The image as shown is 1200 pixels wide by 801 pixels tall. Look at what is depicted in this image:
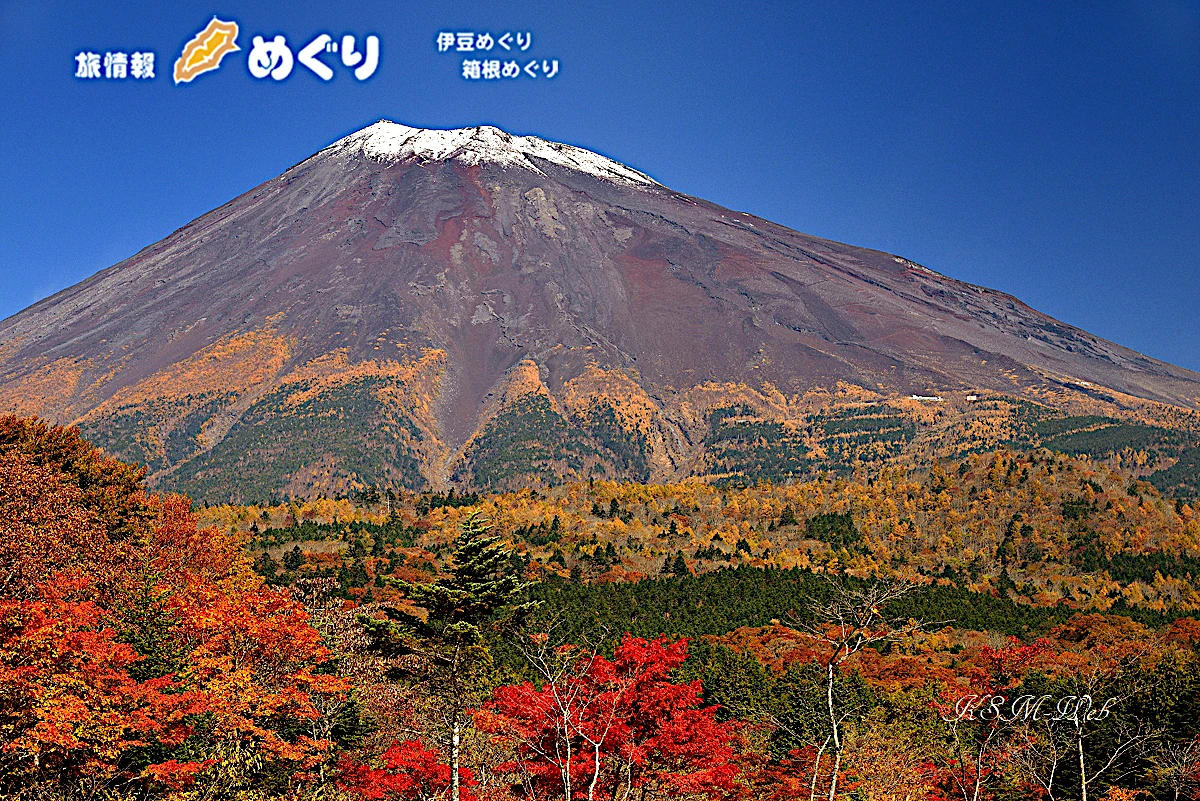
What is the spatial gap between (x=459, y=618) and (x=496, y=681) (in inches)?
453

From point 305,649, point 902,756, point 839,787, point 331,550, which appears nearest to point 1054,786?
point 902,756

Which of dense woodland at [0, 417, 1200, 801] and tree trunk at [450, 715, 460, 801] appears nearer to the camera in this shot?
tree trunk at [450, 715, 460, 801]

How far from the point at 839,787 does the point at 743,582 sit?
172 ft

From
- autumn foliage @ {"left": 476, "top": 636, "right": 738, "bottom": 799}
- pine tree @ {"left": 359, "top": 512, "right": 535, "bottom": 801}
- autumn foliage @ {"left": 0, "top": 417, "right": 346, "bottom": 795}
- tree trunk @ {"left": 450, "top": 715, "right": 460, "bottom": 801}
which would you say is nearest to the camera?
autumn foliage @ {"left": 0, "top": 417, "right": 346, "bottom": 795}

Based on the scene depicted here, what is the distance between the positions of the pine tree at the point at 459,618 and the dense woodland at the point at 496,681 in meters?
0.08

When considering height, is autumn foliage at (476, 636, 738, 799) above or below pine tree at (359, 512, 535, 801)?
below

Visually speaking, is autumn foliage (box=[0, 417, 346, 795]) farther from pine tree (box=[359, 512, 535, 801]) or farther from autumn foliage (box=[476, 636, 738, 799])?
autumn foliage (box=[476, 636, 738, 799])

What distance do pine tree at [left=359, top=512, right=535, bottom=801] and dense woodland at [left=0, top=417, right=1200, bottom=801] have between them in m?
0.08

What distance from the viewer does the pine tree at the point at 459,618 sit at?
25219mm

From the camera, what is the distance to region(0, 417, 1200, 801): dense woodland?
2439 centimetres

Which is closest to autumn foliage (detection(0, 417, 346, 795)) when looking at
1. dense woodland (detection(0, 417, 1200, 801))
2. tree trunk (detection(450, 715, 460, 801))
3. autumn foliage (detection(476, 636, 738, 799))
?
dense woodland (detection(0, 417, 1200, 801))

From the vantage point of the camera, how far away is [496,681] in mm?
36062

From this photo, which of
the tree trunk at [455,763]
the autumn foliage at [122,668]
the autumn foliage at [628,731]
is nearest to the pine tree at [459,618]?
the tree trunk at [455,763]

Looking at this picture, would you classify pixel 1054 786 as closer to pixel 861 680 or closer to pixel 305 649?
pixel 861 680
